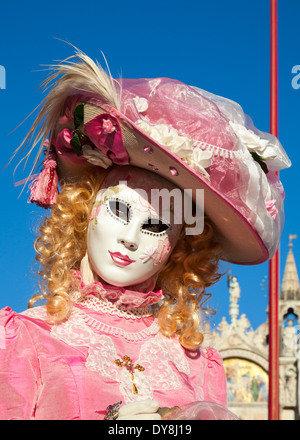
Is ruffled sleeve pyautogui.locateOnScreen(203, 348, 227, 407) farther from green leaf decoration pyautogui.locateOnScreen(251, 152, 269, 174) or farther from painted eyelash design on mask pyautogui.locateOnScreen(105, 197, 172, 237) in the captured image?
green leaf decoration pyautogui.locateOnScreen(251, 152, 269, 174)

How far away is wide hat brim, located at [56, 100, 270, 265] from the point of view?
2.85 meters

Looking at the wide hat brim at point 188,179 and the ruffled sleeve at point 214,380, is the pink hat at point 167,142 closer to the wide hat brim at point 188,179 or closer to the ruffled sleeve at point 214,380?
the wide hat brim at point 188,179

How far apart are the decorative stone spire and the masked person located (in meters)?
15.2

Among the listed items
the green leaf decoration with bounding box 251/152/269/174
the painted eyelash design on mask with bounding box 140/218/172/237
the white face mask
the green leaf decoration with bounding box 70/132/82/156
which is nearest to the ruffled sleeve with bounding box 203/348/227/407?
the white face mask

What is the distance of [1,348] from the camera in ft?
8.78

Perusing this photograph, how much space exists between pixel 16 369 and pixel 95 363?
311mm

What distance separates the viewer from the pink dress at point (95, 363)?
8.73ft

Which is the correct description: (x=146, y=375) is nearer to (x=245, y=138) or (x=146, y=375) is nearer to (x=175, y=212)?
(x=175, y=212)

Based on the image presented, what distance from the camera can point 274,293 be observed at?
4391 mm

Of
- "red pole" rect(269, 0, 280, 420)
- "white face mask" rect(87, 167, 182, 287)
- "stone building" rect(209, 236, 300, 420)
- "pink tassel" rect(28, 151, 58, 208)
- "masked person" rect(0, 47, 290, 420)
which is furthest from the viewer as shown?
"stone building" rect(209, 236, 300, 420)

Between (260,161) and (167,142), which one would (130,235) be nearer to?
(167,142)

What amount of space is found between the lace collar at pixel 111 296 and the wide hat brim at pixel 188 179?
431 millimetres

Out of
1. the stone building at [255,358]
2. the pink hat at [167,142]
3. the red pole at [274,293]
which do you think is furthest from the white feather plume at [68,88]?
the stone building at [255,358]

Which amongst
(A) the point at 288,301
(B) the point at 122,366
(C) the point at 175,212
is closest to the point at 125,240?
(C) the point at 175,212
